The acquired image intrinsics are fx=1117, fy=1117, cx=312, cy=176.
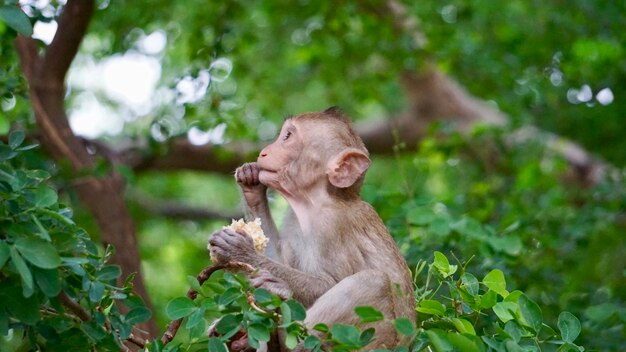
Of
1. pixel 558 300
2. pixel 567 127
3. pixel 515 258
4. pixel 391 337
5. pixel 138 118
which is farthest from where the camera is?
pixel 138 118

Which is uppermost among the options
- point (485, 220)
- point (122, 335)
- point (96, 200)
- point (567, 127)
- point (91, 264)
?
point (91, 264)

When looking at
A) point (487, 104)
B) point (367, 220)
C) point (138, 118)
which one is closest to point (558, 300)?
point (367, 220)

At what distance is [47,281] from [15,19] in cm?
108

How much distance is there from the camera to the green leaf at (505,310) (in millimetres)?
4273

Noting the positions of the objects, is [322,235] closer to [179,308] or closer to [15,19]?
[179,308]

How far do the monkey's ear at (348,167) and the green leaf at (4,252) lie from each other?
2030mm

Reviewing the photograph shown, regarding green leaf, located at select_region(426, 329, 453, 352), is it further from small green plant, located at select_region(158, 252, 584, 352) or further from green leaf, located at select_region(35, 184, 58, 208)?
green leaf, located at select_region(35, 184, 58, 208)

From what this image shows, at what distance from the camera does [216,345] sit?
393cm

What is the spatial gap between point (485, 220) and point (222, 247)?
11.2 ft

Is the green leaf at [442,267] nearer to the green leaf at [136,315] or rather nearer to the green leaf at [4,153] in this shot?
the green leaf at [136,315]

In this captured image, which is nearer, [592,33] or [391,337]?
[391,337]

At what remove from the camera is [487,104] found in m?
12.9

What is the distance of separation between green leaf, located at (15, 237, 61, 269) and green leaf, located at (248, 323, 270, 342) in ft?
2.29

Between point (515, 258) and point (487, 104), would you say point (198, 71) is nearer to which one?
point (515, 258)
